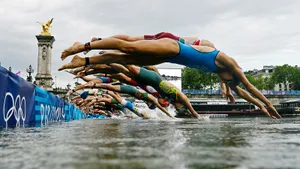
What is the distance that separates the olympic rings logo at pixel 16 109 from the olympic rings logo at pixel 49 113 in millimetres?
2299

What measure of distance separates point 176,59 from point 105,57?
1579 millimetres

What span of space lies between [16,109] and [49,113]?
4623 mm

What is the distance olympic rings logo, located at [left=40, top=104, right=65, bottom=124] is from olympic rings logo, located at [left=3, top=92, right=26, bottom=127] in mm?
2299

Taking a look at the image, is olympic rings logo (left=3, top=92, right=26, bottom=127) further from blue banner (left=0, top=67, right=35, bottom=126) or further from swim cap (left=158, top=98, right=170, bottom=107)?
swim cap (left=158, top=98, right=170, bottom=107)

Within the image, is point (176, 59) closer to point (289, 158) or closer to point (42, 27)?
point (289, 158)

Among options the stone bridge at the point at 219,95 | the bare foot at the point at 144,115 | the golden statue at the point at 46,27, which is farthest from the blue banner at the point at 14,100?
the stone bridge at the point at 219,95

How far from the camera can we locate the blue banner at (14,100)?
712 cm

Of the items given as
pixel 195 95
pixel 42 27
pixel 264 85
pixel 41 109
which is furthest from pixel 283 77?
pixel 41 109

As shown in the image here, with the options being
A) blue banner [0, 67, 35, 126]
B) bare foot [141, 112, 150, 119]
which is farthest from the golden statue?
blue banner [0, 67, 35, 126]

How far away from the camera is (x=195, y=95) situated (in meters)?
78.0

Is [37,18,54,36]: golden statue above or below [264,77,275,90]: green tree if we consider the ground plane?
above


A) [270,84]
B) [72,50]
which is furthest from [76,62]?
[270,84]

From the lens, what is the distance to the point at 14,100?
790 centimetres

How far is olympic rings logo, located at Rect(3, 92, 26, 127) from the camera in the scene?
729cm
